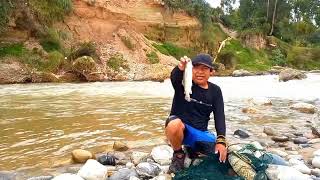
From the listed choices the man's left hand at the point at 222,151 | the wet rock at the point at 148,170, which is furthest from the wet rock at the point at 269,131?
the man's left hand at the point at 222,151

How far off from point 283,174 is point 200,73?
133 centimetres

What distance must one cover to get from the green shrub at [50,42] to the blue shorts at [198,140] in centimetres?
2149

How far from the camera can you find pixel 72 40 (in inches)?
1085

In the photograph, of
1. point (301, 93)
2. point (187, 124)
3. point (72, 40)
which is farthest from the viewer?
point (72, 40)

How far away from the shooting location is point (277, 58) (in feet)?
152

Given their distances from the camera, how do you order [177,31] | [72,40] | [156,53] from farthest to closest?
[177,31], [156,53], [72,40]

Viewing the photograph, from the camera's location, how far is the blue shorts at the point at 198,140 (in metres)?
4.47

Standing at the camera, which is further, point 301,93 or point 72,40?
point 72,40

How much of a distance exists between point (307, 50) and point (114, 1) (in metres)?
25.4

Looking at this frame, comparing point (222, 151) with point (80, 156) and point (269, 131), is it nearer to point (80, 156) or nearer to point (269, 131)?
point (80, 156)

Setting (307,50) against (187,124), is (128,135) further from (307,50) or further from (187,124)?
(307,50)

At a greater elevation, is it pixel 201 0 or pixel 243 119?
pixel 201 0

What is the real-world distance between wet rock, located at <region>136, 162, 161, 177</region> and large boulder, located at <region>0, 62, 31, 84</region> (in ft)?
58.8

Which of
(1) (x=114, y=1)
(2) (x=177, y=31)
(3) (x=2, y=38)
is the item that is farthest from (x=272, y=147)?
(2) (x=177, y=31)
